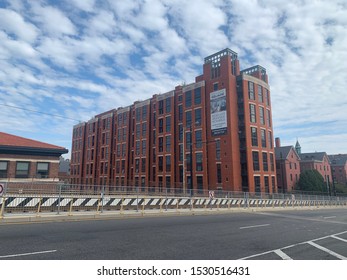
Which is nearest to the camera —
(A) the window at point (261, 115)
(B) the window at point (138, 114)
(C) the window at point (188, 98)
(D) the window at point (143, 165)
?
(A) the window at point (261, 115)

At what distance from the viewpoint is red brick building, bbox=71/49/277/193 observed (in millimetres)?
49719

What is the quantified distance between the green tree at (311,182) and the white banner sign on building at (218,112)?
1148 inches

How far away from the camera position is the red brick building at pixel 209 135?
163ft

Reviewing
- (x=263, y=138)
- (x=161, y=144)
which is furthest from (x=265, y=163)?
(x=161, y=144)

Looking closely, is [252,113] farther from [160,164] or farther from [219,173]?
[160,164]

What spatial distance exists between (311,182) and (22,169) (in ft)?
205

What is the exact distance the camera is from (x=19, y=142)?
90.0ft

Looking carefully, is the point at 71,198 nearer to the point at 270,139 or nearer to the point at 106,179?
the point at 270,139

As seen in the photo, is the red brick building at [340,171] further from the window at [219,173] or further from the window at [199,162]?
the window at [199,162]

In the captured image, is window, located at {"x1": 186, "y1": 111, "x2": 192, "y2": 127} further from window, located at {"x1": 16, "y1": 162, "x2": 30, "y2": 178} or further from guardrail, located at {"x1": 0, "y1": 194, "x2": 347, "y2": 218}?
window, located at {"x1": 16, "y1": 162, "x2": 30, "y2": 178}

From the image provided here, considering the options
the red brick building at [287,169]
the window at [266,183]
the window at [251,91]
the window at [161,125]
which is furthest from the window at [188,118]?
the red brick building at [287,169]

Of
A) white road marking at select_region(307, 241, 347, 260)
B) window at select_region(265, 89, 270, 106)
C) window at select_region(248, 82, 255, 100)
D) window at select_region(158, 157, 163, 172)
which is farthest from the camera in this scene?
window at select_region(158, 157, 163, 172)

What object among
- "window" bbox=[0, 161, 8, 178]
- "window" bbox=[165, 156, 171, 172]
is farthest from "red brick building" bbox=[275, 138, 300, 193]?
"window" bbox=[0, 161, 8, 178]
